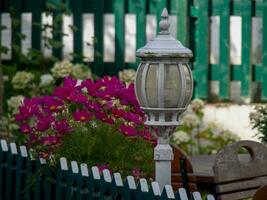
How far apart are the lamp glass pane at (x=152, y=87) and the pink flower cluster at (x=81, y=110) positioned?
62 cm

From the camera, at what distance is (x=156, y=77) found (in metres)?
6.28

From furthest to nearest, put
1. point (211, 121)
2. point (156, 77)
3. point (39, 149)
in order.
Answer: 1. point (211, 121)
2. point (39, 149)
3. point (156, 77)

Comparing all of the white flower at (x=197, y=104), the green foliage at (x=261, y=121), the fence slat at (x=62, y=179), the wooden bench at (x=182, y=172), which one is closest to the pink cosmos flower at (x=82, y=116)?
the fence slat at (x=62, y=179)

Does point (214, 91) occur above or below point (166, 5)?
below

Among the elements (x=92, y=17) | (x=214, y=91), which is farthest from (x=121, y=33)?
(x=214, y=91)

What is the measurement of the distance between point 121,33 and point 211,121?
127 cm

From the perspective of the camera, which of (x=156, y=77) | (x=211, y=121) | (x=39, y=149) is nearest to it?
(x=156, y=77)

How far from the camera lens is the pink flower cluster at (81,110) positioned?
22.9 ft

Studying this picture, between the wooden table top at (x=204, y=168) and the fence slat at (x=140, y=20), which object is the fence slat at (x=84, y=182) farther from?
the fence slat at (x=140, y=20)

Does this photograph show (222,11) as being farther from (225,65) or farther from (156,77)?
(156,77)

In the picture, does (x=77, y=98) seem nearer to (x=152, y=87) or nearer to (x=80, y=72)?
(x=152, y=87)

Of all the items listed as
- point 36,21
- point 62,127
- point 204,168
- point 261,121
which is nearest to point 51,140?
point 62,127

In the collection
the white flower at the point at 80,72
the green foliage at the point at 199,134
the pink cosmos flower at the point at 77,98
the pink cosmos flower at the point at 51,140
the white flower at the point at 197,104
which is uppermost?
the pink cosmos flower at the point at 77,98

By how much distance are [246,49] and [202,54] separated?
42 cm
